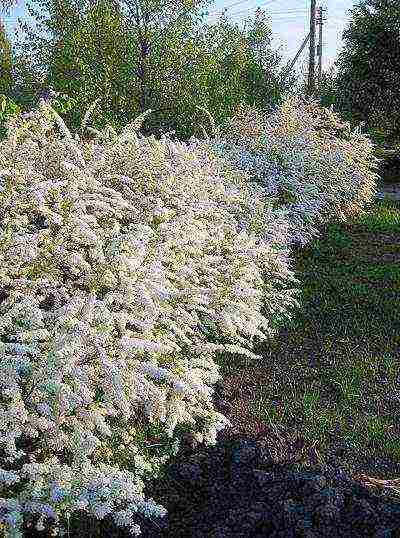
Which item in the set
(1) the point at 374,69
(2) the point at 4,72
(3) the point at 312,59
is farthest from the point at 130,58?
(3) the point at 312,59

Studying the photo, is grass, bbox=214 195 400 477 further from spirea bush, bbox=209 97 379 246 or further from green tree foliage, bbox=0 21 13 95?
green tree foliage, bbox=0 21 13 95

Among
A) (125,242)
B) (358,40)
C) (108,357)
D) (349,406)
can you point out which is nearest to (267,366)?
(349,406)

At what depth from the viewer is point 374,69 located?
19328 millimetres

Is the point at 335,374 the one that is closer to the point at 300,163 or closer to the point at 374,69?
the point at 300,163

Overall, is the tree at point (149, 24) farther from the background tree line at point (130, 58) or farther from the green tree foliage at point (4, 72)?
the green tree foliage at point (4, 72)

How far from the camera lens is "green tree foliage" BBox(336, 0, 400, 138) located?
1917cm

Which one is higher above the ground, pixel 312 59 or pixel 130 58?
pixel 312 59

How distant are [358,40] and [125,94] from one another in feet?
25.6

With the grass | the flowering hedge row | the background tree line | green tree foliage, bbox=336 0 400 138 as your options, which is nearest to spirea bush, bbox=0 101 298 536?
the flowering hedge row

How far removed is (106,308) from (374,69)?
17680 millimetres

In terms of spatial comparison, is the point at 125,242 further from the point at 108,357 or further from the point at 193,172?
the point at 193,172

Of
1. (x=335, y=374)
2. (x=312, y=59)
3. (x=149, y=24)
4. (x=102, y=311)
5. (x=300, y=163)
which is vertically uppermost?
(x=312, y=59)

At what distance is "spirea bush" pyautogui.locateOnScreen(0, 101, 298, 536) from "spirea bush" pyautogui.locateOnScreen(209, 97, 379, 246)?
281cm

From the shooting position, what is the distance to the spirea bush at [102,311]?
2816 millimetres
